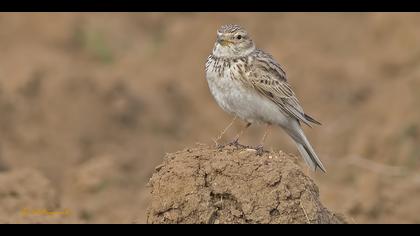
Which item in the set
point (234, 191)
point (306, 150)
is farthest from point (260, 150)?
point (306, 150)

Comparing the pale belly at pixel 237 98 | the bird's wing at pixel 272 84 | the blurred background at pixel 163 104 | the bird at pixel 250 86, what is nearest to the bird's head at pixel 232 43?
the bird at pixel 250 86

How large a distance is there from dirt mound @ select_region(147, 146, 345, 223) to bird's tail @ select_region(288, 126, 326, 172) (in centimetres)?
158

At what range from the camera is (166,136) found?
16.1 meters

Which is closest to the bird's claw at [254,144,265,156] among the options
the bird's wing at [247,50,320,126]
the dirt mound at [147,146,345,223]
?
the dirt mound at [147,146,345,223]

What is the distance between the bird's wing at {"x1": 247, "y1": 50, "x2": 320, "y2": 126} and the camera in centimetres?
925

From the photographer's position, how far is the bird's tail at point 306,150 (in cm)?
952

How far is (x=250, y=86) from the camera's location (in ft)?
30.1

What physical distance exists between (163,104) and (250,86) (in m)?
7.69

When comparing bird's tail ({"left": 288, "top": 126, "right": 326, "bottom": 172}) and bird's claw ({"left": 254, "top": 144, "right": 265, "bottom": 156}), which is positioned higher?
bird's tail ({"left": 288, "top": 126, "right": 326, "bottom": 172})

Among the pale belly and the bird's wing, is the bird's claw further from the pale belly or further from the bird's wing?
the bird's wing

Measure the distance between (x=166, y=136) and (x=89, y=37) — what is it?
13.1 ft
